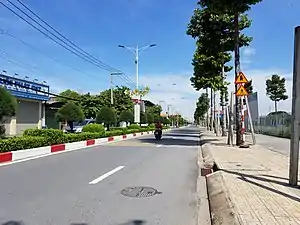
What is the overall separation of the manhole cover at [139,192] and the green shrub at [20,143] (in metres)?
7.15

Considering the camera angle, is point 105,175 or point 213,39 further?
point 213,39

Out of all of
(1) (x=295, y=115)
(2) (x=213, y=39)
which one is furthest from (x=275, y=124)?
(1) (x=295, y=115)

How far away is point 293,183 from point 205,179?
256cm

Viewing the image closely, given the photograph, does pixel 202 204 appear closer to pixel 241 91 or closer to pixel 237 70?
pixel 241 91

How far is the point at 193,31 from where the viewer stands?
2662cm

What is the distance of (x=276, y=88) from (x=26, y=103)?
43.0m

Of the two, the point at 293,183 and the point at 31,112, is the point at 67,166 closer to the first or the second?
the point at 293,183

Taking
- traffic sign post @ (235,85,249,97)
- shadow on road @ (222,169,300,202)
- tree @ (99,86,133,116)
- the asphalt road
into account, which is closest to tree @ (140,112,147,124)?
tree @ (99,86,133,116)

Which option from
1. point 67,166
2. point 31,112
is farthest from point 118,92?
point 67,166

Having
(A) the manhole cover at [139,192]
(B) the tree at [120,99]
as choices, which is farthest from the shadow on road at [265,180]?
(B) the tree at [120,99]

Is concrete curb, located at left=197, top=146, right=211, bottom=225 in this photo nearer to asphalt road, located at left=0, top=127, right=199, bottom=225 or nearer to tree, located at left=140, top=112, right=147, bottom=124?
asphalt road, located at left=0, top=127, right=199, bottom=225

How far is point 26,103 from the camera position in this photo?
40750mm

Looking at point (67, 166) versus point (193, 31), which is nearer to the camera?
point (67, 166)

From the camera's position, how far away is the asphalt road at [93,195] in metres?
5.73
